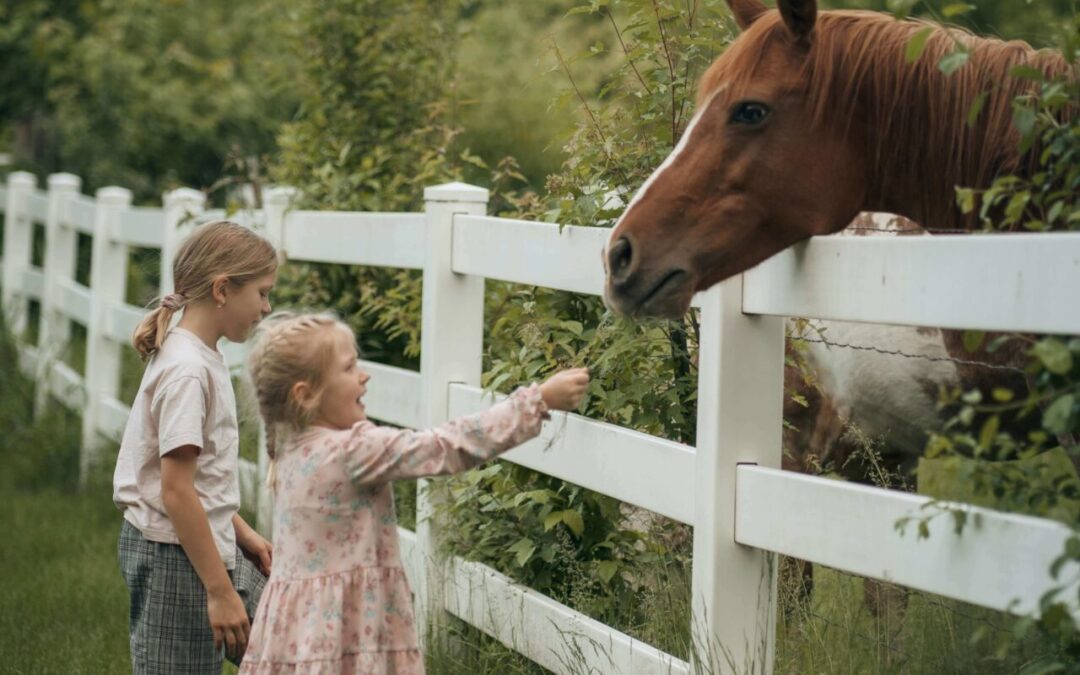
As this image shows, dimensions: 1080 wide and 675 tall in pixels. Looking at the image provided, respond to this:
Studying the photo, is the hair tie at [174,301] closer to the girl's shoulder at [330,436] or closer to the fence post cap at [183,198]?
the girl's shoulder at [330,436]

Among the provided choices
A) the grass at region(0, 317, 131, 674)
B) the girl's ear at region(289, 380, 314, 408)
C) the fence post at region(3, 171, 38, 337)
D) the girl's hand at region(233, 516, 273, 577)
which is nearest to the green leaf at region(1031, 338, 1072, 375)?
the girl's ear at region(289, 380, 314, 408)

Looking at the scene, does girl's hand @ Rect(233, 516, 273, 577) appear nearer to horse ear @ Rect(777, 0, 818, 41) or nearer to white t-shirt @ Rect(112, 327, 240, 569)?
white t-shirt @ Rect(112, 327, 240, 569)

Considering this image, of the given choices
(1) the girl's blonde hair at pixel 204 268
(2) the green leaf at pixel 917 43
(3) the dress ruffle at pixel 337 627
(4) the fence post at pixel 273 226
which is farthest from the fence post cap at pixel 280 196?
(2) the green leaf at pixel 917 43

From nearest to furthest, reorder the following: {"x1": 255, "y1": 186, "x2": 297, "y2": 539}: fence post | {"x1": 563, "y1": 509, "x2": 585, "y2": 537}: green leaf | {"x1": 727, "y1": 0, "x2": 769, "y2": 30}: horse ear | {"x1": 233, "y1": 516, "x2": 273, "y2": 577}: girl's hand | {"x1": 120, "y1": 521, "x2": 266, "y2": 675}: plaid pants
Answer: {"x1": 120, "y1": 521, "x2": 266, "y2": 675}: plaid pants, {"x1": 727, "y1": 0, "x2": 769, "y2": 30}: horse ear, {"x1": 233, "y1": 516, "x2": 273, "y2": 577}: girl's hand, {"x1": 563, "y1": 509, "x2": 585, "y2": 537}: green leaf, {"x1": 255, "y1": 186, "x2": 297, "y2": 539}: fence post

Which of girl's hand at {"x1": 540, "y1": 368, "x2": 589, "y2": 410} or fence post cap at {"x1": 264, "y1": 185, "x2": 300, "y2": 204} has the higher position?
fence post cap at {"x1": 264, "y1": 185, "x2": 300, "y2": 204}

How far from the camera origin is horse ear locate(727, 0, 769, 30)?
318cm

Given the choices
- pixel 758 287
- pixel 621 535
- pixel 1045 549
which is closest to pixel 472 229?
pixel 621 535

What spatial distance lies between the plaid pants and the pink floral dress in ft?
1.23

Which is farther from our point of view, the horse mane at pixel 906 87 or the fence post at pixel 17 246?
the fence post at pixel 17 246

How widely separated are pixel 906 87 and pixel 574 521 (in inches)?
57.0

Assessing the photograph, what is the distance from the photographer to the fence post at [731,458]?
2.88 m

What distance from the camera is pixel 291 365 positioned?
2.64m

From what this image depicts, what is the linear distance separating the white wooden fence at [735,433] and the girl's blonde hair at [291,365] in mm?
823

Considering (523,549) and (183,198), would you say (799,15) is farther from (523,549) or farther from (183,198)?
(183,198)
